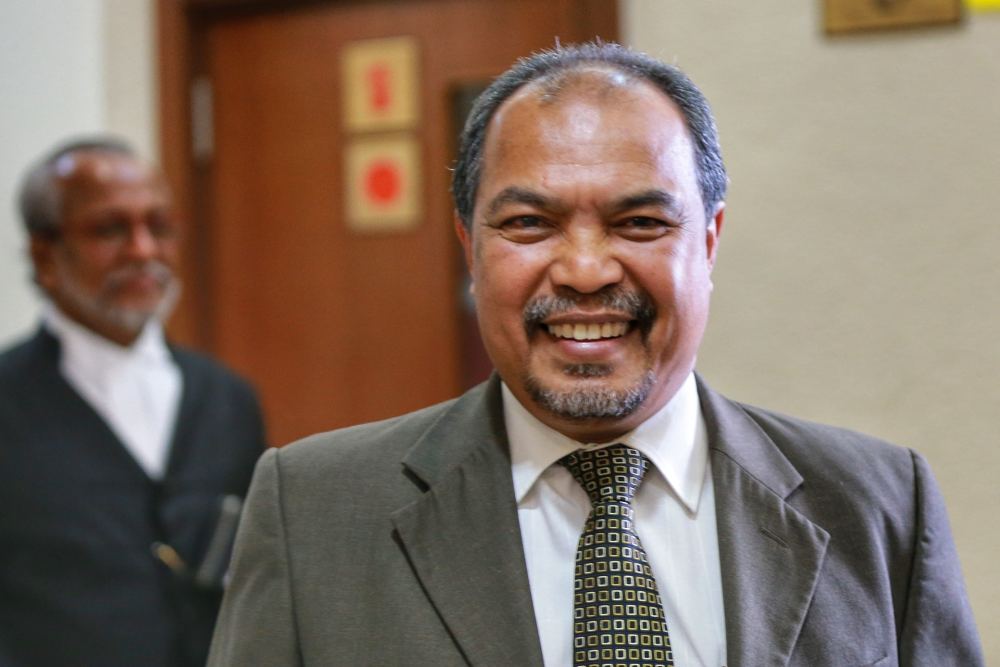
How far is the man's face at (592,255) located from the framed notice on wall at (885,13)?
114 cm

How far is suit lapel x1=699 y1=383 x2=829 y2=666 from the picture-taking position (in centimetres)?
109

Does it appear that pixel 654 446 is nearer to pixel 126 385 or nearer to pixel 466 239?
pixel 466 239

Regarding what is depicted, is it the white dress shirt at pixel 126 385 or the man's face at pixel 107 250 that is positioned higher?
the man's face at pixel 107 250

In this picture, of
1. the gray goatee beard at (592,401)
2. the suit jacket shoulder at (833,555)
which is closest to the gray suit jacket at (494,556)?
the suit jacket shoulder at (833,555)

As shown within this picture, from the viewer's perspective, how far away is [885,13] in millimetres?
2119

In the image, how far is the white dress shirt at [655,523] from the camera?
3.66 feet

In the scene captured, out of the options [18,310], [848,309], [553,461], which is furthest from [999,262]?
[18,310]

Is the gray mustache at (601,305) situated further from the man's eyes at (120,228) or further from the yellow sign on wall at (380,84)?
the yellow sign on wall at (380,84)

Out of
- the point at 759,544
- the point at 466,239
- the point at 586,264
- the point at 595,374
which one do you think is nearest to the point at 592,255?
the point at 586,264

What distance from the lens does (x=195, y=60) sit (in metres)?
2.68

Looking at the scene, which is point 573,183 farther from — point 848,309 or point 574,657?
point 848,309

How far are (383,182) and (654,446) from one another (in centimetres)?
152

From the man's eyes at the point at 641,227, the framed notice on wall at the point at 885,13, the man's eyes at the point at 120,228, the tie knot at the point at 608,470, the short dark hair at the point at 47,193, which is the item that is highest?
the framed notice on wall at the point at 885,13

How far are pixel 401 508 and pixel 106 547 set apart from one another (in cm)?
105
